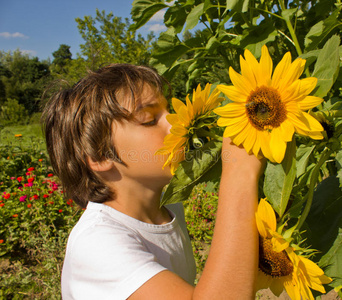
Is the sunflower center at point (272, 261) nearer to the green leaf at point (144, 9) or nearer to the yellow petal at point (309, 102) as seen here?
the yellow petal at point (309, 102)

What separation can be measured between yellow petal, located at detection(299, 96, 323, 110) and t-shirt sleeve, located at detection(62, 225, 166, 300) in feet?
1.51

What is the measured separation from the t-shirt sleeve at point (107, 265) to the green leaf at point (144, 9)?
78cm

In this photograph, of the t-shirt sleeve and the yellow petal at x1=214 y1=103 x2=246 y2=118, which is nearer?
the yellow petal at x1=214 y1=103 x2=246 y2=118

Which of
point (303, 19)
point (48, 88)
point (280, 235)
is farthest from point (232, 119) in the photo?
point (48, 88)

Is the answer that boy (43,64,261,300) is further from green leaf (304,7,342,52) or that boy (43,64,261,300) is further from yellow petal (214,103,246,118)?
green leaf (304,7,342,52)

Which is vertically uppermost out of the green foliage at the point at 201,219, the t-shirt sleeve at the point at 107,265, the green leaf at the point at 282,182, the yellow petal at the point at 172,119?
the yellow petal at the point at 172,119

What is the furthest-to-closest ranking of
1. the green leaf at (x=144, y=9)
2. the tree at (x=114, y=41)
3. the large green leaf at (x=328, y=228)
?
the tree at (x=114, y=41), the green leaf at (x=144, y=9), the large green leaf at (x=328, y=228)

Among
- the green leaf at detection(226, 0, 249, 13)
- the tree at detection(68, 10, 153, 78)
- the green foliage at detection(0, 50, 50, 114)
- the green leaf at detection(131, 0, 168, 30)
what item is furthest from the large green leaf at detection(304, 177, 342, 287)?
the green foliage at detection(0, 50, 50, 114)

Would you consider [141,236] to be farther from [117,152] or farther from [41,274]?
[41,274]

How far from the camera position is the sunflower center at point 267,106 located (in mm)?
490

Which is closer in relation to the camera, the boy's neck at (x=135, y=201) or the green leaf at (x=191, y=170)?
the green leaf at (x=191, y=170)

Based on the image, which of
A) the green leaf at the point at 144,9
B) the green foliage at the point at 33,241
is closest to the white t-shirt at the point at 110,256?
the green leaf at the point at 144,9

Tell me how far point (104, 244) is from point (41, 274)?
5.32 feet

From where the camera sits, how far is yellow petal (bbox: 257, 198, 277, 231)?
1.57ft
